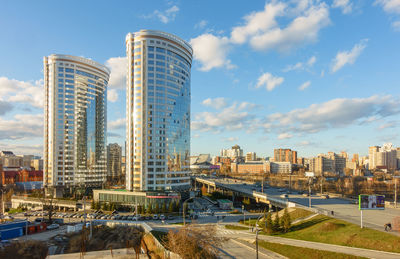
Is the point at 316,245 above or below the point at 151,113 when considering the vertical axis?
below

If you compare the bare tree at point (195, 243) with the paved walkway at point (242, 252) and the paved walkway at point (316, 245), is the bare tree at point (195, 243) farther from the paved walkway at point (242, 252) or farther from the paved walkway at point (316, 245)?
the paved walkway at point (316, 245)

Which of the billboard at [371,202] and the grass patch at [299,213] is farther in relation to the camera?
the grass patch at [299,213]

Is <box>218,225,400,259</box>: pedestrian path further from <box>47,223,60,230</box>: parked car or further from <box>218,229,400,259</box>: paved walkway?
<box>47,223,60,230</box>: parked car

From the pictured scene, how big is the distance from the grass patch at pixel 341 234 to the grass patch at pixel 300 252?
16.2ft

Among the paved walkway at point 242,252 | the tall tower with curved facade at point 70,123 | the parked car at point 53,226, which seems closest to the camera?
the paved walkway at point 242,252

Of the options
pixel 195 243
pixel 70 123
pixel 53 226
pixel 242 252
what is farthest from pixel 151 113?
pixel 195 243

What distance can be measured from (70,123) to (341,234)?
11516 centimetres

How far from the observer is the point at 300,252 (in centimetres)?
3412

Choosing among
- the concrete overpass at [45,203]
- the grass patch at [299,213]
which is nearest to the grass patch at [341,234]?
the grass patch at [299,213]

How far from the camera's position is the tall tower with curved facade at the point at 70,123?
368ft

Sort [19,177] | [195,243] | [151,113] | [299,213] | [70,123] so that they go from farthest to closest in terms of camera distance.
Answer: [19,177] → [70,123] → [151,113] → [299,213] → [195,243]

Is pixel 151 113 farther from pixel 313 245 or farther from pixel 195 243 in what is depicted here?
pixel 313 245

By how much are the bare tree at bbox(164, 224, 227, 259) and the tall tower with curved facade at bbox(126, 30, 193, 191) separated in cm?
5190

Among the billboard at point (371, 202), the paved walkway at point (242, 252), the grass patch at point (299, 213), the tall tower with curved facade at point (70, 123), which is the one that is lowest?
the paved walkway at point (242, 252)
